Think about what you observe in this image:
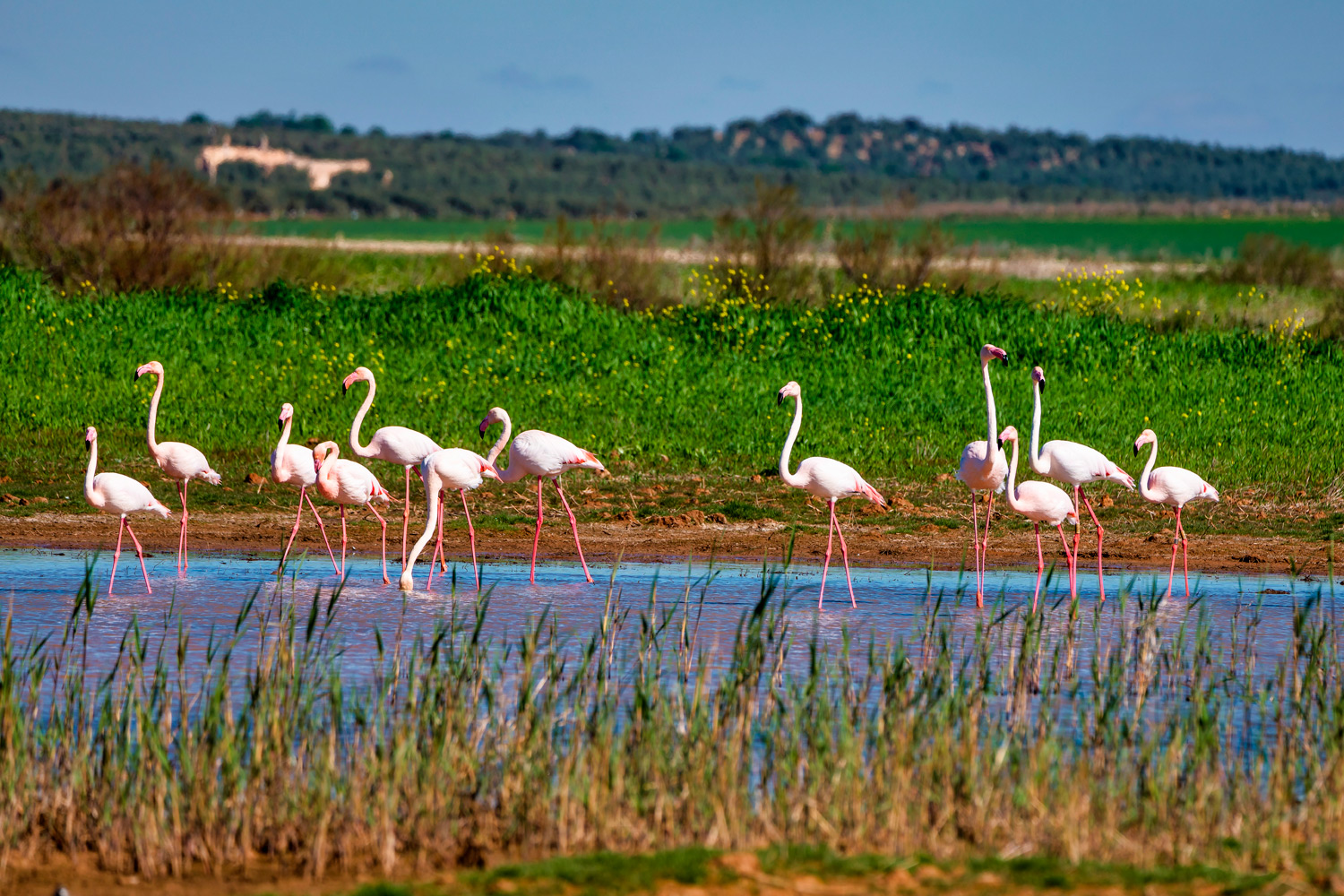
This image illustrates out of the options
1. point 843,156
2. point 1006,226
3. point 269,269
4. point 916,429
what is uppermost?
point 843,156

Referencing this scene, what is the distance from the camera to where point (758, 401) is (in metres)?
17.1

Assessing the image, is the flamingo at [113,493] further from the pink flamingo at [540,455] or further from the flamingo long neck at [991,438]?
the flamingo long neck at [991,438]

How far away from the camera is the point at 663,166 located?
123938 millimetres

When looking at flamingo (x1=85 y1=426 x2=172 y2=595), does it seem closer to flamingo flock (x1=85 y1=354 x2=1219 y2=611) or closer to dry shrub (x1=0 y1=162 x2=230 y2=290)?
flamingo flock (x1=85 y1=354 x2=1219 y2=611)

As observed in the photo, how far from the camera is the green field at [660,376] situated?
15336 mm

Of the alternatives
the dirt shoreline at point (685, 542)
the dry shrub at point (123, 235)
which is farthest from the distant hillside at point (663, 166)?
the dirt shoreline at point (685, 542)

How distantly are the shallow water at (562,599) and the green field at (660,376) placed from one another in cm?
295

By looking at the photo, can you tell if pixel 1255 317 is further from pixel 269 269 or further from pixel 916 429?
pixel 269 269

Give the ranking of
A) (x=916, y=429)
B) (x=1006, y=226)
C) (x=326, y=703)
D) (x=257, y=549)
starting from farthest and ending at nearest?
(x=1006, y=226)
(x=916, y=429)
(x=257, y=549)
(x=326, y=703)

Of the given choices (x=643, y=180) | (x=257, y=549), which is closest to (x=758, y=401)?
(x=257, y=549)

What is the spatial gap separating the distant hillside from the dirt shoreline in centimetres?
1200

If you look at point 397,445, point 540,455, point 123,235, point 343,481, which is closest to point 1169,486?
point 540,455

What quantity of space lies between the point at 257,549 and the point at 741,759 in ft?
23.5

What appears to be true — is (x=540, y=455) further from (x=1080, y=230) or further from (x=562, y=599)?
(x=1080, y=230)
